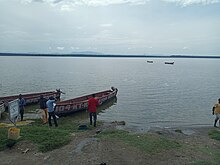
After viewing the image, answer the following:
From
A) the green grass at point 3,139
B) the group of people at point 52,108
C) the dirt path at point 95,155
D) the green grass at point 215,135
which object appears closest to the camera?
the dirt path at point 95,155

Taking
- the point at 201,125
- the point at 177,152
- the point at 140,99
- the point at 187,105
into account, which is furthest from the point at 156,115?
the point at 177,152

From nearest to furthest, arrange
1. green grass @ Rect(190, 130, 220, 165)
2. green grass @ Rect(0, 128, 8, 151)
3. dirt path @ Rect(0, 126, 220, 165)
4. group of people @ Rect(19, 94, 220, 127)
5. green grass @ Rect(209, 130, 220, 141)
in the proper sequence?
dirt path @ Rect(0, 126, 220, 165)
green grass @ Rect(190, 130, 220, 165)
green grass @ Rect(0, 128, 8, 151)
green grass @ Rect(209, 130, 220, 141)
group of people @ Rect(19, 94, 220, 127)

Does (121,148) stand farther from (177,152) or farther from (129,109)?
(129,109)

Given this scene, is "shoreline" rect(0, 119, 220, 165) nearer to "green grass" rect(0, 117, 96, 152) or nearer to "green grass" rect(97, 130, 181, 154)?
"green grass" rect(97, 130, 181, 154)

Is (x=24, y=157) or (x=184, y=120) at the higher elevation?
(x=24, y=157)

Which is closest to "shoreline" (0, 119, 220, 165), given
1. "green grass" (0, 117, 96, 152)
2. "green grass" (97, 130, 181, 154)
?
"green grass" (97, 130, 181, 154)

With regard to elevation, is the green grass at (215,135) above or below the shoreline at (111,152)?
below

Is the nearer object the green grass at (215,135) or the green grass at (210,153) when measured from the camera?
the green grass at (210,153)

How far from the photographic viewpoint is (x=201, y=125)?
64.8ft

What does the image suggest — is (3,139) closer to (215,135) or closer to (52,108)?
(52,108)

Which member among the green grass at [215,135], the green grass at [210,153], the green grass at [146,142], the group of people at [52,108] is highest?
the group of people at [52,108]

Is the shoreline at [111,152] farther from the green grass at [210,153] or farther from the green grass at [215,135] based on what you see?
the green grass at [215,135]

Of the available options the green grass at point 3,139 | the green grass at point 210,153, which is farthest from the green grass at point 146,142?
the green grass at point 3,139

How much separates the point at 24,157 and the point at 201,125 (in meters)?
14.1
